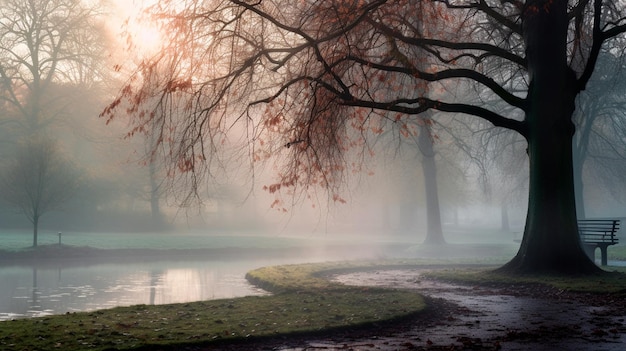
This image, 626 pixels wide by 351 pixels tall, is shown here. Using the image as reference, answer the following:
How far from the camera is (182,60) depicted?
14.3 metres

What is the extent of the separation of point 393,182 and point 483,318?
3898cm

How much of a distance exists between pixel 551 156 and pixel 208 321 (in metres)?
9.99

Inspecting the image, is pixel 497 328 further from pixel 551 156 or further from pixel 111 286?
pixel 111 286

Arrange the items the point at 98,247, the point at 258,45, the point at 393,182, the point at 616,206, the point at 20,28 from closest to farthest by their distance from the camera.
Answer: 1. the point at 258,45
2. the point at 98,247
3. the point at 20,28
4. the point at 393,182
5. the point at 616,206

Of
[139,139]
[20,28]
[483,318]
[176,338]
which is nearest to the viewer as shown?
[176,338]

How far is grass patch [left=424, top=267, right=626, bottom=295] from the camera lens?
50.1ft

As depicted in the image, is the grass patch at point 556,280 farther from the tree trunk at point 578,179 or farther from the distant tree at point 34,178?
the distant tree at point 34,178

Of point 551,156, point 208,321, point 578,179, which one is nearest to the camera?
point 208,321

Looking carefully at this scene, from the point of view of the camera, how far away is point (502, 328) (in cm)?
1086

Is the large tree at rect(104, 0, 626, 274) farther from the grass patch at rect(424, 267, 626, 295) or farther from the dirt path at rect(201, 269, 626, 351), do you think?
the dirt path at rect(201, 269, 626, 351)

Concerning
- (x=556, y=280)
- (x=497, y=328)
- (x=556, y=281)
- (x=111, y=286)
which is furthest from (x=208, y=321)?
(x=111, y=286)

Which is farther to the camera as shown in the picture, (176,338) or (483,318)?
(483,318)

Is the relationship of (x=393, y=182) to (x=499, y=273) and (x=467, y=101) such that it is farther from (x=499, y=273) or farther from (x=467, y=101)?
(x=499, y=273)

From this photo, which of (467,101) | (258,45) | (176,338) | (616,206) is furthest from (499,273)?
(616,206)
